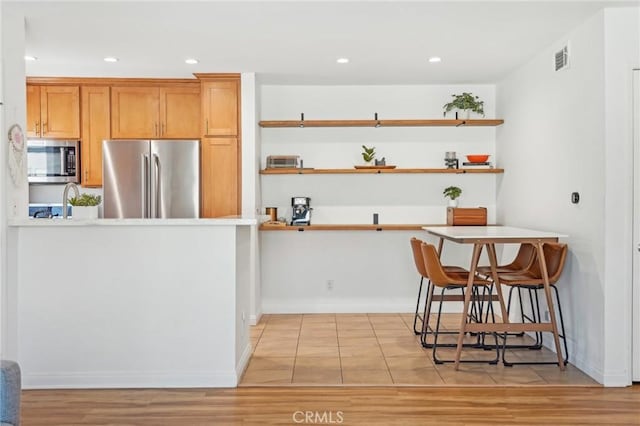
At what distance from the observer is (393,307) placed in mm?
6016

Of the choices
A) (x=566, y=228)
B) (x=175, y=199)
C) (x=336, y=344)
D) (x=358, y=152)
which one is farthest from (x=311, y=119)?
(x=566, y=228)

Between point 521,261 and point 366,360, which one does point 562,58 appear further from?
point 366,360

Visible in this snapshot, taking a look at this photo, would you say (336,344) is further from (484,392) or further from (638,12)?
(638,12)

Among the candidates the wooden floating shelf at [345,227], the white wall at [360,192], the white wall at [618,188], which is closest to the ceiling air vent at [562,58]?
the white wall at [618,188]

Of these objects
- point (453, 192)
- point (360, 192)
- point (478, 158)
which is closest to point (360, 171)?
point (360, 192)

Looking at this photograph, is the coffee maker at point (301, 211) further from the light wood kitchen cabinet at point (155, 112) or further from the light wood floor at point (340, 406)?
the light wood floor at point (340, 406)

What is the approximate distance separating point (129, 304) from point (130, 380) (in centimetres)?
49

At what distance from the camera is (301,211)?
586 cm

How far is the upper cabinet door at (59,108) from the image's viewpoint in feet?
18.6

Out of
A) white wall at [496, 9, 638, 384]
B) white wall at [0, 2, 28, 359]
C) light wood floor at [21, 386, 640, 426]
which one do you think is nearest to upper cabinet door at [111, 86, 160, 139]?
white wall at [0, 2, 28, 359]

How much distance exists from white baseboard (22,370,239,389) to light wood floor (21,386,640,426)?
57mm

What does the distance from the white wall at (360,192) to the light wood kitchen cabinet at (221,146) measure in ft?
1.79
